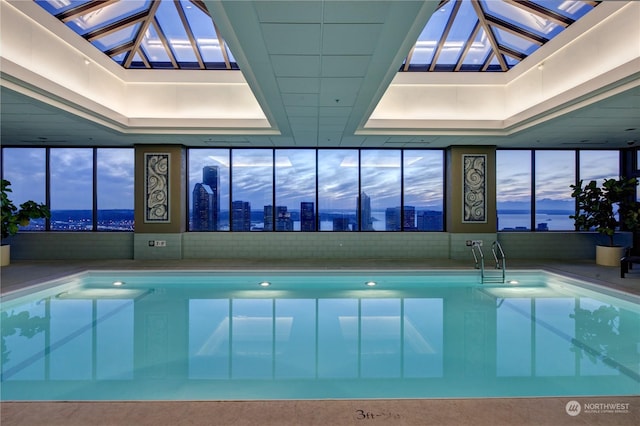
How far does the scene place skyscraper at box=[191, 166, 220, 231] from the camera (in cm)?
837

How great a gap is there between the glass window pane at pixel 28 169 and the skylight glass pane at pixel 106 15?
4320 millimetres

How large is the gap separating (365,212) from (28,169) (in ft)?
26.7

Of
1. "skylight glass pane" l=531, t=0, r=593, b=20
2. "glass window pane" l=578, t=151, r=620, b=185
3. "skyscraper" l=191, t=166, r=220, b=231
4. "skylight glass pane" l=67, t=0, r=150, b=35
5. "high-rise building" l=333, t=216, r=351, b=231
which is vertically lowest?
"high-rise building" l=333, t=216, r=351, b=231

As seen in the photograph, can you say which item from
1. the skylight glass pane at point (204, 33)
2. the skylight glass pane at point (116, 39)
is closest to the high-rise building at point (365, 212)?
the skylight glass pane at point (204, 33)

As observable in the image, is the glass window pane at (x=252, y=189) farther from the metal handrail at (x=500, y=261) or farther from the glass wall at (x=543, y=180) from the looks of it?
the glass wall at (x=543, y=180)

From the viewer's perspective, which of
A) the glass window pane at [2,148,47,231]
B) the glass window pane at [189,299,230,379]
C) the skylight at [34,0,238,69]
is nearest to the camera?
the glass window pane at [189,299,230,379]

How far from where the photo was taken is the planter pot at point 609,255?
23.5 feet

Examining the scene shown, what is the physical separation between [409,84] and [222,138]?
12.8 ft

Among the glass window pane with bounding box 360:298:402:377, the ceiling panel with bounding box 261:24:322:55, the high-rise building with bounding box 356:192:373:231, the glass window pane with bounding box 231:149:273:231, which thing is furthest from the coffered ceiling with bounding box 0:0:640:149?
the glass window pane with bounding box 360:298:402:377

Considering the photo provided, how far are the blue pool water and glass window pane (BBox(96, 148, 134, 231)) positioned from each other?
2.46m

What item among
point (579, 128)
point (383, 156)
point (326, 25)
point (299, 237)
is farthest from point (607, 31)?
point (299, 237)

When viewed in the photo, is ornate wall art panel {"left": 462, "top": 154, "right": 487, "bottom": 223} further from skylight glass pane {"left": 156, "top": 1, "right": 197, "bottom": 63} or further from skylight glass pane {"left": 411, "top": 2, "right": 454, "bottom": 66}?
skylight glass pane {"left": 156, "top": 1, "right": 197, "bottom": 63}

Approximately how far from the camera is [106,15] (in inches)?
206

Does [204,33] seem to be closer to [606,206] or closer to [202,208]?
[202,208]
